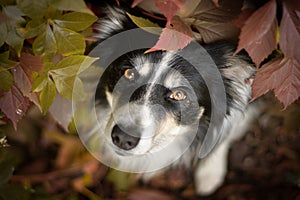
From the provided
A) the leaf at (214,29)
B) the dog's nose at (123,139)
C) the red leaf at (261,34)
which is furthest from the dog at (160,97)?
the red leaf at (261,34)

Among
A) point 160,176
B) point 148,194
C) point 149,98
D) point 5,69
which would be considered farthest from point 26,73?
point 160,176

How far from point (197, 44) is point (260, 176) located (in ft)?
3.93

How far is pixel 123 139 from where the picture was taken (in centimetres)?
142

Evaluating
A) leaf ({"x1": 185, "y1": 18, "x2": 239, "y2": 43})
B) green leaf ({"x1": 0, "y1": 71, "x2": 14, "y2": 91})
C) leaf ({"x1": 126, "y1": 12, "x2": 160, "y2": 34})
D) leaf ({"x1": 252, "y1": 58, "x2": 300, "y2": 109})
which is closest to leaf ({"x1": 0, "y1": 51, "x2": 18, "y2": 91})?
green leaf ({"x1": 0, "y1": 71, "x2": 14, "y2": 91})

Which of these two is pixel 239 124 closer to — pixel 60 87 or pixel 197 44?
pixel 197 44

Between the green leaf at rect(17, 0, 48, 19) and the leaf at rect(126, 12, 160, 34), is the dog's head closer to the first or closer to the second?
the leaf at rect(126, 12, 160, 34)

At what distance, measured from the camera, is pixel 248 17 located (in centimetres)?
103

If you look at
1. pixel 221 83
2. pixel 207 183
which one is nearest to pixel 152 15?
pixel 221 83

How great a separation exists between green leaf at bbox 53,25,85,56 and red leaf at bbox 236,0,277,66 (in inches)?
13.9

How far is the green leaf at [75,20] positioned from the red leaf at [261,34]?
0.34 meters

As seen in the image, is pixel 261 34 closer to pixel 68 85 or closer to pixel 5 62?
pixel 68 85

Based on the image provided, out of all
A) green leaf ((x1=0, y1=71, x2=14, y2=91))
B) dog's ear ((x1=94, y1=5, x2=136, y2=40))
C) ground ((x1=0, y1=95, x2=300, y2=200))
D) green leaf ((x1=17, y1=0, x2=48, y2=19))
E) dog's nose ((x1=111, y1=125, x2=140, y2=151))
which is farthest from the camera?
ground ((x1=0, y1=95, x2=300, y2=200))

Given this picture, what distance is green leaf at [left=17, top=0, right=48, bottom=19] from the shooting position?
90 centimetres

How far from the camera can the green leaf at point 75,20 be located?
3.23 ft
